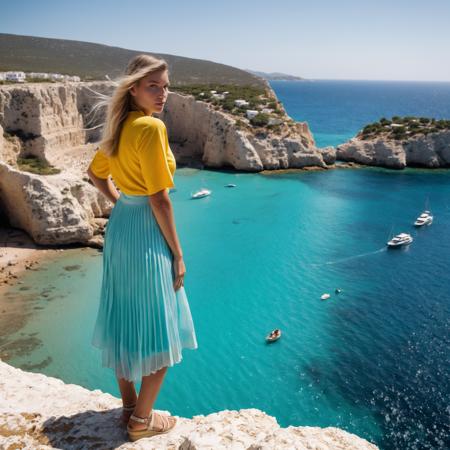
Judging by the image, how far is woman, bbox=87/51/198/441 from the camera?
11.0 ft

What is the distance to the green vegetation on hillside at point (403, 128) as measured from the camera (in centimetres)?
4803

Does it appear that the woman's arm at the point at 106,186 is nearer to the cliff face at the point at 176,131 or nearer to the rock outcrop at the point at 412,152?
the cliff face at the point at 176,131

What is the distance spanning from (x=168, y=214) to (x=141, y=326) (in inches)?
39.5

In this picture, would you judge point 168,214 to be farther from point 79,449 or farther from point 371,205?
point 371,205

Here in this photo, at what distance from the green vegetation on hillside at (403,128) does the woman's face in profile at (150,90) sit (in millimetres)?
50007

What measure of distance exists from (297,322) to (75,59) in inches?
3246

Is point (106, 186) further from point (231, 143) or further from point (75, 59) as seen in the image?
point (75, 59)

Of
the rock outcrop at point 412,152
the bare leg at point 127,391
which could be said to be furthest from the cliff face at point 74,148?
the rock outcrop at point 412,152

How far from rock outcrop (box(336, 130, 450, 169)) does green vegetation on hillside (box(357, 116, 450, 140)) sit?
76cm

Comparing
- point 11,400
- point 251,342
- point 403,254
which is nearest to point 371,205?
point 403,254

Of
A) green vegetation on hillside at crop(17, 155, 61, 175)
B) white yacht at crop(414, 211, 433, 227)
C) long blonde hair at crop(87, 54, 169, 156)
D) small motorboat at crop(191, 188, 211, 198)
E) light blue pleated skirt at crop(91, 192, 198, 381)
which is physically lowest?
small motorboat at crop(191, 188, 211, 198)

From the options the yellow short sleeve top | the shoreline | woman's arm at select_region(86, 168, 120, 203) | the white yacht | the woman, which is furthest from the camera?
the white yacht

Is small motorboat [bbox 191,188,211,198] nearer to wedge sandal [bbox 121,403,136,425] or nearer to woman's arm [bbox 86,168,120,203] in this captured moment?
woman's arm [bbox 86,168,120,203]

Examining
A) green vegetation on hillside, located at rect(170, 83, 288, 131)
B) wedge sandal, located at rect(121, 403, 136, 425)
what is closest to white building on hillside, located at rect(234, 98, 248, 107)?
green vegetation on hillside, located at rect(170, 83, 288, 131)
